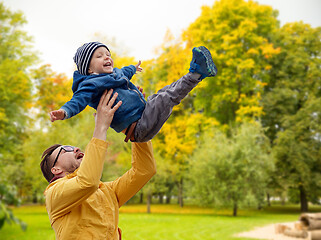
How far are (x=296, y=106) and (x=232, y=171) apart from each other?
7.86m

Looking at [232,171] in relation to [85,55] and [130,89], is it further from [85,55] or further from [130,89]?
[85,55]

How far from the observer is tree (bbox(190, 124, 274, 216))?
51.5 feet

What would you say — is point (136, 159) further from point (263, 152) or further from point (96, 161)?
point (263, 152)

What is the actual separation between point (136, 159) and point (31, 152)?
39.6 feet

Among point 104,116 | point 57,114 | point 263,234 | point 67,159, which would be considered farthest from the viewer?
point 263,234

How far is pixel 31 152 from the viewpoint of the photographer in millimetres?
13117

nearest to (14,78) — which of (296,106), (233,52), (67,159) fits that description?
(233,52)

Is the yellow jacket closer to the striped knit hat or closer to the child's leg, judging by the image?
the child's leg

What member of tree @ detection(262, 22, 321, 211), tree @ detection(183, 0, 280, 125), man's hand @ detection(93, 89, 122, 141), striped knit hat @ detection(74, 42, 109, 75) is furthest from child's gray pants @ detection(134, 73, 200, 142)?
tree @ detection(262, 22, 321, 211)

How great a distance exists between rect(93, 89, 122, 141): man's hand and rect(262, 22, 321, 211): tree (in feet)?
59.8

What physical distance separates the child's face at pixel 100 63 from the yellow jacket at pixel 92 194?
39 cm

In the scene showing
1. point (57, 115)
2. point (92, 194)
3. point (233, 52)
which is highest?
point (233, 52)

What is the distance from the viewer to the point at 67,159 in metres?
2.13

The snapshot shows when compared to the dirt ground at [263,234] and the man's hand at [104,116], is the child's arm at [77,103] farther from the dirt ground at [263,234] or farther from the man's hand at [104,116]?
the dirt ground at [263,234]
